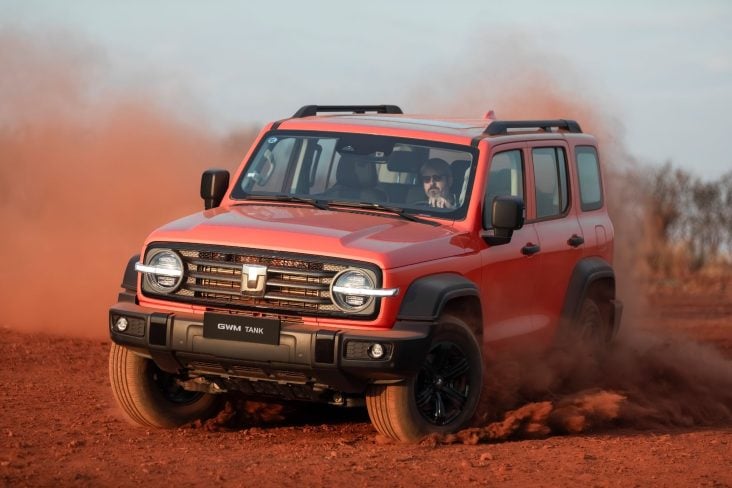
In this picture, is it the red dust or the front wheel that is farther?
the red dust

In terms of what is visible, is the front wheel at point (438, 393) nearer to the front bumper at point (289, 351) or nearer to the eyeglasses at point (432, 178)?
the front bumper at point (289, 351)

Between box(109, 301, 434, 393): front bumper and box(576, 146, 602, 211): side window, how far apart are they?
300 cm

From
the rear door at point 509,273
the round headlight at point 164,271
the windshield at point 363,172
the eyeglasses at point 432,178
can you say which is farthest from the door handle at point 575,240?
the round headlight at point 164,271

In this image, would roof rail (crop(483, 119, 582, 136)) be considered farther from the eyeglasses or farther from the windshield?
the eyeglasses

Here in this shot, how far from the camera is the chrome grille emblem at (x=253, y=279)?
25.8 ft

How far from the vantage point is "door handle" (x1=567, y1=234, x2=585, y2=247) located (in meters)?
9.91

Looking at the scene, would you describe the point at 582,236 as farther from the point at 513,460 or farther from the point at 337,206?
the point at 513,460

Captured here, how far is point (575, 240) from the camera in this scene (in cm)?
998

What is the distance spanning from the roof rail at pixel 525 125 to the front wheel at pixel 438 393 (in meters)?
1.65

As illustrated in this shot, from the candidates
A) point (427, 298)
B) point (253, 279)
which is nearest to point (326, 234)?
point (253, 279)

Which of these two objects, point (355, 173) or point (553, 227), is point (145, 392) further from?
point (553, 227)

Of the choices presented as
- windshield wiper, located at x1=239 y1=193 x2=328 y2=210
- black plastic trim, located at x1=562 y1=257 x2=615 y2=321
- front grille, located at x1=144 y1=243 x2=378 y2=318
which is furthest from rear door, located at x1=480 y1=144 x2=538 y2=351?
front grille, located at x1=144 y1=243 x2=378 y2=318

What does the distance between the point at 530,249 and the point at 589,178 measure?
1607 millimetres

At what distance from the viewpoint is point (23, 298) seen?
47.6 ft
